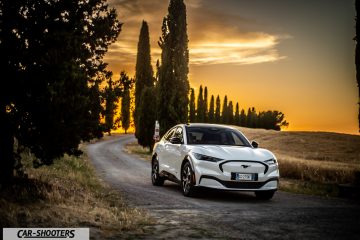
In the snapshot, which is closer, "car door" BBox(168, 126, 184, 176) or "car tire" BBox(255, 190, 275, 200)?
"car tire" BBox(255, 190, 275, 200)

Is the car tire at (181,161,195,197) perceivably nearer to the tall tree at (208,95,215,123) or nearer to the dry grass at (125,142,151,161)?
the dry grass at (125,142,151,161)

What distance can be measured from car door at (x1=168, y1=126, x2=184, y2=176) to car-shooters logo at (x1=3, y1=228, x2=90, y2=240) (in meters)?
6.01

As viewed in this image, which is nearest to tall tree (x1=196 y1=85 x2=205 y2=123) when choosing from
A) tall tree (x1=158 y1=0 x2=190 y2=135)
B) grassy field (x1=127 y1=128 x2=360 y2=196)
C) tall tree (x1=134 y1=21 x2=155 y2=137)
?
tall tree (x1=134 y1=21 x2=155 y2=137)

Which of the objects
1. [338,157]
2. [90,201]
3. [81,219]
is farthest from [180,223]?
[338,157]

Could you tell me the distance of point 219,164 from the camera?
10719 millimetres

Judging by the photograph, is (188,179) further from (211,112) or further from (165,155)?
(211,112)

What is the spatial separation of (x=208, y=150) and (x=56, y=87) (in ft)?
14.8

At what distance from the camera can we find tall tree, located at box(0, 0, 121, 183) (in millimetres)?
7695

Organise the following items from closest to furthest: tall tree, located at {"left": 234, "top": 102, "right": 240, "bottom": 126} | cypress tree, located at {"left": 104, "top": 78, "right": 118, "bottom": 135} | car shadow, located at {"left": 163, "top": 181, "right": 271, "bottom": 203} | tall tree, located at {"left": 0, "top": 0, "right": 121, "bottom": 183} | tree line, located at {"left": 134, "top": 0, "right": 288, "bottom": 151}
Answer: tall tree, located at {"left": 0, "top": 0, "right": 121, "bottom": 183}, cypress tree, located at {"left": 104, "top": 78, "right": 118, "bottom": 135}, car shadow, located at {"left": 163, "top": 181, "right": 271, "bottom": 203}, tree line, located at {"left": 134, "top": 0, "right": 288, "bottom": 151}, tall tree, located at {"left": 234, "top": 102, "right": 240, "bottom": 126}

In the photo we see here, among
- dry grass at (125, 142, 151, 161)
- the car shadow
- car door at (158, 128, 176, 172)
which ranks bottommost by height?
dry grass at (125, 142, 151, 161)

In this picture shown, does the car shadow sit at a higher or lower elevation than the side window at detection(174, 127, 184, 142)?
lower

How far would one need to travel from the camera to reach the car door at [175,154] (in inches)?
484

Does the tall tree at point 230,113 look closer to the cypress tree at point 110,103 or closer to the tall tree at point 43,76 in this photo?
the cypress tree at point 110,103

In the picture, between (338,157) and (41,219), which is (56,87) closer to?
(41,219)
